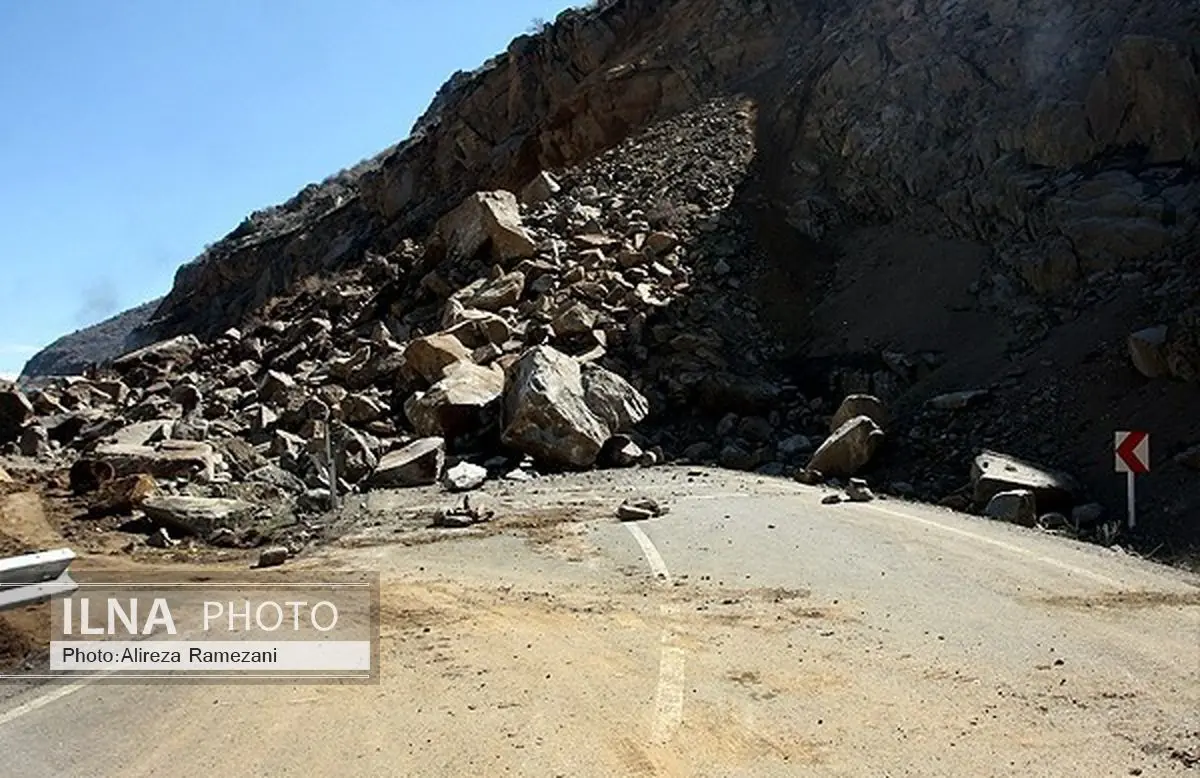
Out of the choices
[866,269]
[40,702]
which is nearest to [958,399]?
[866,269]

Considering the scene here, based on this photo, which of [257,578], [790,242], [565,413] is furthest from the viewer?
[790,242]

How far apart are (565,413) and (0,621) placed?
10.5 meters

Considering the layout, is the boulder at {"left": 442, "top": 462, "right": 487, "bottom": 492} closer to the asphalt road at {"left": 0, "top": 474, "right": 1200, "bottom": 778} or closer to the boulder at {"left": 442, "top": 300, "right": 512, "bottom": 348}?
the boulder at {"left": 442, "top": 300, "right": 512, "bottom": 348}

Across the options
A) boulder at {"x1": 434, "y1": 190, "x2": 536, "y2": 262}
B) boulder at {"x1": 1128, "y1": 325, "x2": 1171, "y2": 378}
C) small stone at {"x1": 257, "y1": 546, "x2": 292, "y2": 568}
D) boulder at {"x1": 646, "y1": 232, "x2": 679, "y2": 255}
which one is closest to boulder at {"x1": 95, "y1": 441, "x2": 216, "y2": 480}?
small stone at {"x1": 257, "y1": 546, "x2": 292, "y2": 568}

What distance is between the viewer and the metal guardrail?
11.7 ft

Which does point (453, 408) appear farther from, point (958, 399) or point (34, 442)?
point (958, 399)

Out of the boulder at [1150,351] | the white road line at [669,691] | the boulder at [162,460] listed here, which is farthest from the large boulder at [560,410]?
the white road line at [669,691]

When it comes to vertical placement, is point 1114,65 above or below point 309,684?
above

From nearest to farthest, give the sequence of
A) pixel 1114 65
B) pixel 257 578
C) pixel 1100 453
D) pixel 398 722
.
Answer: pixel 398 722 → pixel 257 578 → pixel 1100 453 → pixel 1114 65

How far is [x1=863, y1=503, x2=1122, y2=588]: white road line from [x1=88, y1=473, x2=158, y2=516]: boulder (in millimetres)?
9003

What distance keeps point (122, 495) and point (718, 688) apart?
9.38 meters

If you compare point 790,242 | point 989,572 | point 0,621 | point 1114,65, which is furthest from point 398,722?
point 790,242

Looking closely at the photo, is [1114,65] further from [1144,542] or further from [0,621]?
[0,621]

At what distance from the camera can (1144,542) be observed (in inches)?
426
